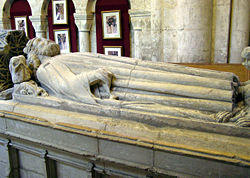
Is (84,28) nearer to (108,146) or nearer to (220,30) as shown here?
(220,30)

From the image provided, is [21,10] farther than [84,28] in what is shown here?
Yes

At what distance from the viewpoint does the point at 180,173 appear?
1.87m

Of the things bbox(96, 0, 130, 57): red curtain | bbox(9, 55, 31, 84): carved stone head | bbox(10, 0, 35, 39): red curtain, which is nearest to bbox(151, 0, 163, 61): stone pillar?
bbox(96, 0, 130, 57): red curtain

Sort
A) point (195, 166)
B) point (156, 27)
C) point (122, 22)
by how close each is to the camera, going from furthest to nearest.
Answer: point (122, 22), point (156, 27), point (195, 166)

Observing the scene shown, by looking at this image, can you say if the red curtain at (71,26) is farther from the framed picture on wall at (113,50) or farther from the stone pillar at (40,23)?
the framed picture on wall at (113,50)

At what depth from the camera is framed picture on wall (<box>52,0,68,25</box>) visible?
21.2 feet

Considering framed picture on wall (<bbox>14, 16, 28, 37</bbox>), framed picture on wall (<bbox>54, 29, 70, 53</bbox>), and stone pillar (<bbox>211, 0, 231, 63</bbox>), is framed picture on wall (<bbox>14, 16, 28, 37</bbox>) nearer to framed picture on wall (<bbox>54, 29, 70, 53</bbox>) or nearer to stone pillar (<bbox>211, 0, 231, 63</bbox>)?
framed picture on wall (<bbox>54, 29, 70, 53</bbox>)

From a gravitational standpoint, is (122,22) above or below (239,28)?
above

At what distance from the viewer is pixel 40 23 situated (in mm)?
6754

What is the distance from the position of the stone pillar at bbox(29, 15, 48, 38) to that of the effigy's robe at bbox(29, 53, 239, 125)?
4422 millimetres

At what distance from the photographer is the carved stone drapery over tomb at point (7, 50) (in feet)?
10.1

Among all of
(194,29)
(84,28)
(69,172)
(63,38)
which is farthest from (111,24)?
(69,172)

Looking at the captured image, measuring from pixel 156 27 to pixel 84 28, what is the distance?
2338mm

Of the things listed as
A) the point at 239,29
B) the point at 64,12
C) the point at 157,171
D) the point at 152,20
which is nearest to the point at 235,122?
the point at 157,171
